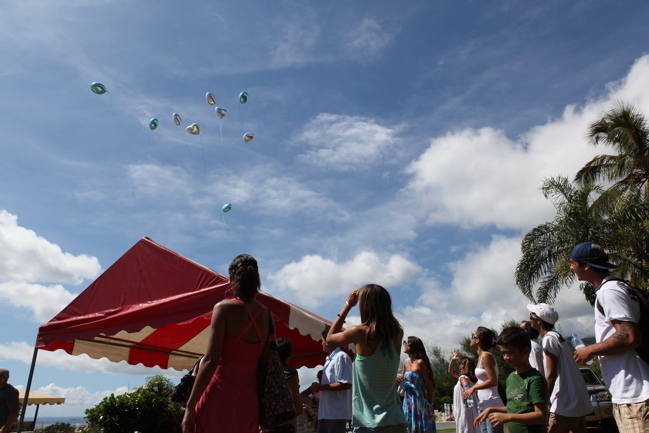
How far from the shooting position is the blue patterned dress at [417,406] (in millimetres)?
4898

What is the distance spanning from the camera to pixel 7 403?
6.79m

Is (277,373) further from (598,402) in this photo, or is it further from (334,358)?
(598,402)

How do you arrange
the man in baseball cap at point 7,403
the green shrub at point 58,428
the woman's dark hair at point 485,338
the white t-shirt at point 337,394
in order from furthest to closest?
the green shrub at point 58,428, the man in baseball cap at point 7,403, the woman's dark hair at point 485,338, the white t-shirt at point 337,394

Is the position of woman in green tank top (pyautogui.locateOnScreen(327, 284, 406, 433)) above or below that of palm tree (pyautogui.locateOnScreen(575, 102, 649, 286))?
below

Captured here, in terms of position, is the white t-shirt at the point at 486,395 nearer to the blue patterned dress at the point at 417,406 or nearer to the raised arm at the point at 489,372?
the raised arm at the point at 489,372

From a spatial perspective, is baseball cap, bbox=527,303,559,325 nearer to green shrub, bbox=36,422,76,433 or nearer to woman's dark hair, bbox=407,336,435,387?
woman's dark hair, bbox=407,336,435,387

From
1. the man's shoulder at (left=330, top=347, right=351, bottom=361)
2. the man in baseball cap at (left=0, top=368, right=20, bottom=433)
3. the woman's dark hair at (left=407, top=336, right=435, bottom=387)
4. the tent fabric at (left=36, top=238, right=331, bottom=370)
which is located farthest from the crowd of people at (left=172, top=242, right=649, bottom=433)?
the man in baseball cap at (left=0, top=368, right=20, bottom=433)

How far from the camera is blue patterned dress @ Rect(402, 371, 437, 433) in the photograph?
16.1 ft

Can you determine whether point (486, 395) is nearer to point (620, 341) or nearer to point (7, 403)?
point (620, 341)

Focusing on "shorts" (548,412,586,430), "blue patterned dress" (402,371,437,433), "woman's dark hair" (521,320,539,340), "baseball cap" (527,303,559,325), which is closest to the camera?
"shorts" (548,412,586,430)

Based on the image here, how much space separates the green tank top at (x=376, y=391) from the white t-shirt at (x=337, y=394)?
82.7 inches

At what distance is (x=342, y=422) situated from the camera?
539cm

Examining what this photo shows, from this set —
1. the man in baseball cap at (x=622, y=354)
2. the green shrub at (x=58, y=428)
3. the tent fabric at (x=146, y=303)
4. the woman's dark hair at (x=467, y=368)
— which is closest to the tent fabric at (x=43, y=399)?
the green shrub at (x=58, y=428)

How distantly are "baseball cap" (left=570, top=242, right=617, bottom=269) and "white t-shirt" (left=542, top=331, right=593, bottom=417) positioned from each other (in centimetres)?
103
